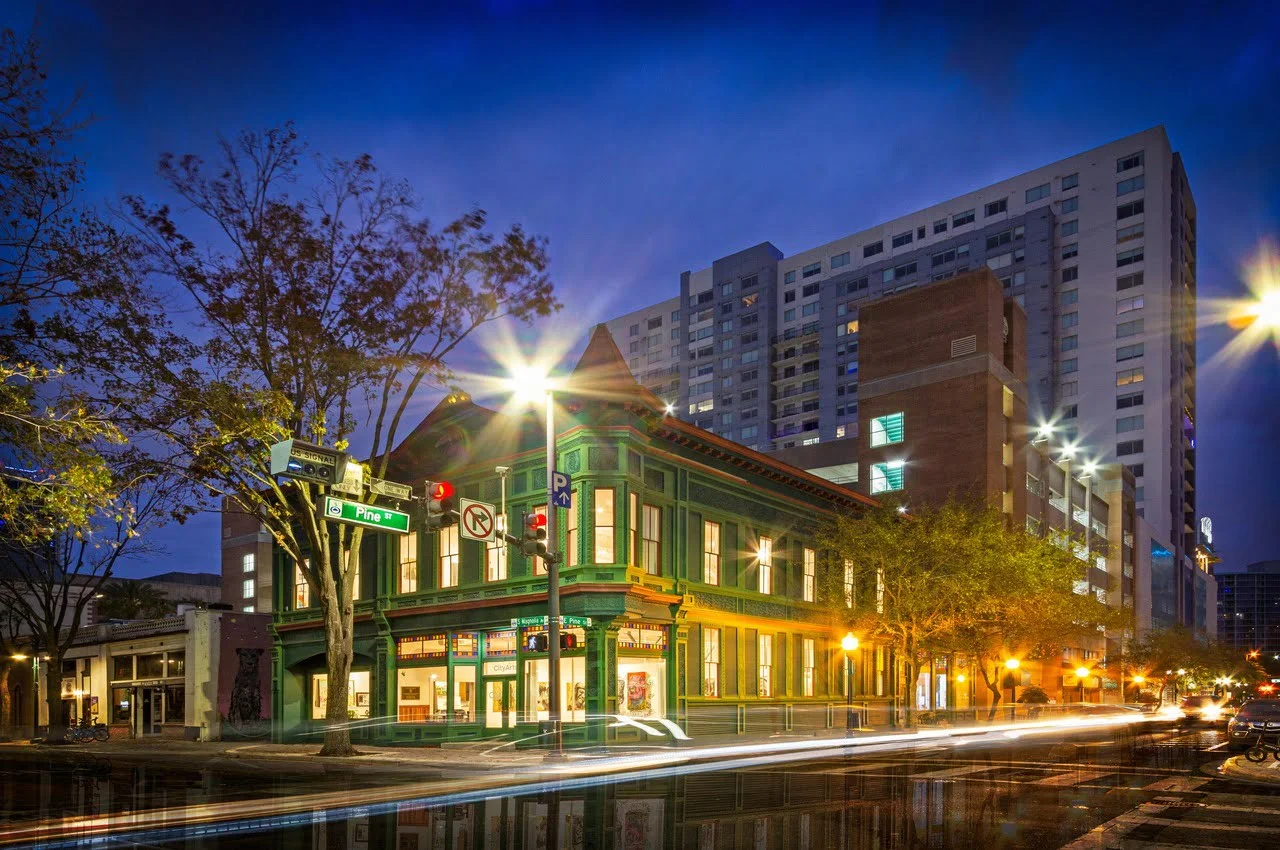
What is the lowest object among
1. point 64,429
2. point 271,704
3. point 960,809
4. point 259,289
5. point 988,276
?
point 271,704

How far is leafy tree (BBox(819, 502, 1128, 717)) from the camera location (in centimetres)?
4125

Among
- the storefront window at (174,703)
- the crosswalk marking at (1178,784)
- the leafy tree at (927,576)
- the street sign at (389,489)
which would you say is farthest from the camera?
the storefront window at (174,703)

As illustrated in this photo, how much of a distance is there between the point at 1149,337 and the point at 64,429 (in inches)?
4617

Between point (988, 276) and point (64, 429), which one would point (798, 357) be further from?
point (64, 429)

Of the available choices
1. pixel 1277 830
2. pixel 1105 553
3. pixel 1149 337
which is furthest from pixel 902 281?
pixel 1277 830

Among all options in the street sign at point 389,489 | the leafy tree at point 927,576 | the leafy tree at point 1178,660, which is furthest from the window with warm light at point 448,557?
the leafy tree at point 1178,660

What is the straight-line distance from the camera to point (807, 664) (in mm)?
41219

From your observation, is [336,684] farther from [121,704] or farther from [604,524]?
[121,704]

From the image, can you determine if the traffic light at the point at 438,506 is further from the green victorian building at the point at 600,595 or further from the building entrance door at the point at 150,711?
the building entrance door at the point at 150,711

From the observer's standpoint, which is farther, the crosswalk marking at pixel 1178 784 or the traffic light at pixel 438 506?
the traffic light at pixel 438 506

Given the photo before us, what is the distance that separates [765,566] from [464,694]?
12.6 meters

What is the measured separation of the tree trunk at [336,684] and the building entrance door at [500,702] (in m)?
5.37

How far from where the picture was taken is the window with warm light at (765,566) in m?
38.4

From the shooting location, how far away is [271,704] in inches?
1700
